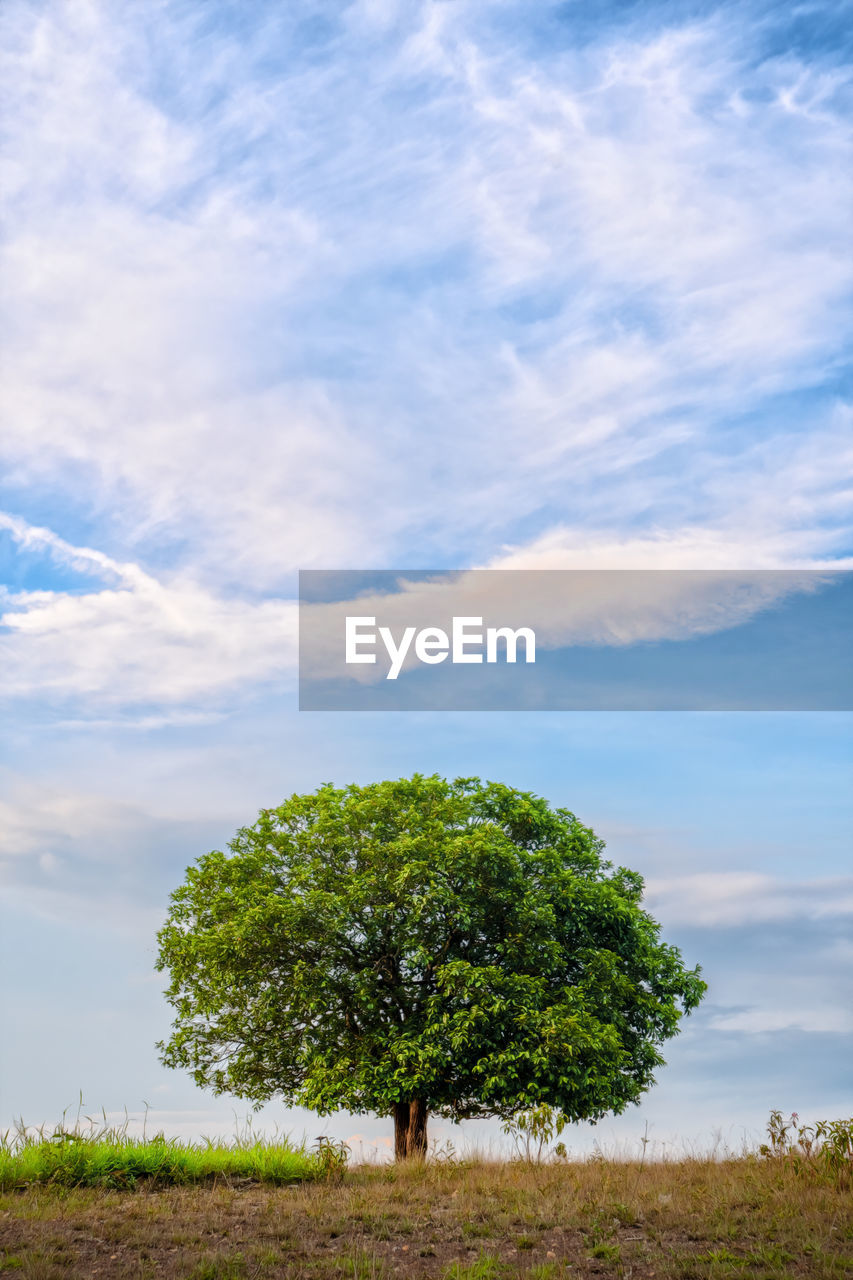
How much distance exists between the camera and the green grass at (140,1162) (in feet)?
54.0

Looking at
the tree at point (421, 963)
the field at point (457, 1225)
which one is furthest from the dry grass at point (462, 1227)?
the tree at point (421, 963)

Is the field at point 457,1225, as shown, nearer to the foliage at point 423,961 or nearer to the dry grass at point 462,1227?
the dry grass at point 462,1227

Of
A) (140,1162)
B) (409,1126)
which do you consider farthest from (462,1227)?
(409,1126)

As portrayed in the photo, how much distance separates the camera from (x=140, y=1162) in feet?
56.4

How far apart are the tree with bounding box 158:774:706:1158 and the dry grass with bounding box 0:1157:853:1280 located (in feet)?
18.1

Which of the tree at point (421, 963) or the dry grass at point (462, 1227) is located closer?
the dry grass at point (462, 1227)

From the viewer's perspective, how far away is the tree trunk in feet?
76.8

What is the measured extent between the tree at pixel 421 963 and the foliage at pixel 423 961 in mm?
54

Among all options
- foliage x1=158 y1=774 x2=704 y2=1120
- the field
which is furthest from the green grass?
foliage x1=158 y1=774 x2=704 y2=1120

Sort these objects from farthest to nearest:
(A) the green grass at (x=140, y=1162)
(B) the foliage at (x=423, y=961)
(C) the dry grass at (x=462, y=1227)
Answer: (B) the foliage at (x=423, y=961) < (A) the green grass at (x=140, y=1162) < (C) the dry grass at (x=462, y=1227)

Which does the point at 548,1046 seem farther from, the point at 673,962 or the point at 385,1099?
the point at 673,962

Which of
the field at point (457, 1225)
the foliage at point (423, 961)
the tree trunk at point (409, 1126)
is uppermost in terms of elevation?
the foliage at point (423, 961)

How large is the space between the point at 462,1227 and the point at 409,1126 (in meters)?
10.9

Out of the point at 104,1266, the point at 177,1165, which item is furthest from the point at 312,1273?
the point at 177,1165
